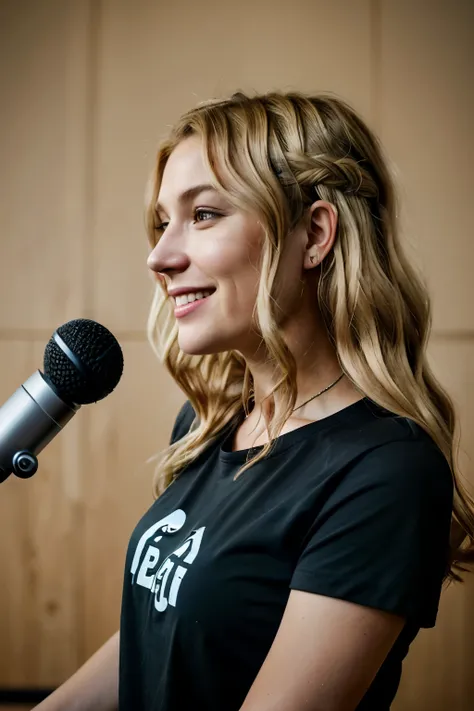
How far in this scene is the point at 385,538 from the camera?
869 millimetres

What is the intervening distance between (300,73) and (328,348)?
112 centimetres

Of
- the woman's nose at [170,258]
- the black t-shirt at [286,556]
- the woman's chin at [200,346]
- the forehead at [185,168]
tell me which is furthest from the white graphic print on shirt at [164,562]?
the forehead at [185,168]

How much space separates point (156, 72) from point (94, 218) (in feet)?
1.43

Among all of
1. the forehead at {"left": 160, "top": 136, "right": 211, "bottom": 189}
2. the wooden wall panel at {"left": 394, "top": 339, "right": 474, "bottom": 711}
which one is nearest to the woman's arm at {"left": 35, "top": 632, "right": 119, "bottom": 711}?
the forehead at {"left": 160, "top": 136, "right": 211, "bottom": 189}

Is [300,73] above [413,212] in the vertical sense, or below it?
above

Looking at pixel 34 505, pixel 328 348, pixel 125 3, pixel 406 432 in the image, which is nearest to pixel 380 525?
pixel 406 432

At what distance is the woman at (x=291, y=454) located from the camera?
87cm

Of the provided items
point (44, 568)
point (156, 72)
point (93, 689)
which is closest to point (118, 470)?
point (44, 568)

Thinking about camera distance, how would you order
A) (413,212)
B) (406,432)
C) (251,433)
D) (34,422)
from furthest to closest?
(413,212) < (251,433) < (406,432) < (34,422)

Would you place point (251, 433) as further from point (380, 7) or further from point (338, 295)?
point (380, 7)

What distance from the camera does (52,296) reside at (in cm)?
210

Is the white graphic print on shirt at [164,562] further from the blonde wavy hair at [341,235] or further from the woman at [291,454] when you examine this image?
the blonde wavy hair at [341,235]

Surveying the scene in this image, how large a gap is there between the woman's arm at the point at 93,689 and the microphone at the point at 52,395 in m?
0.57

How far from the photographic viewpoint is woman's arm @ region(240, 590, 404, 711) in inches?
33.4
